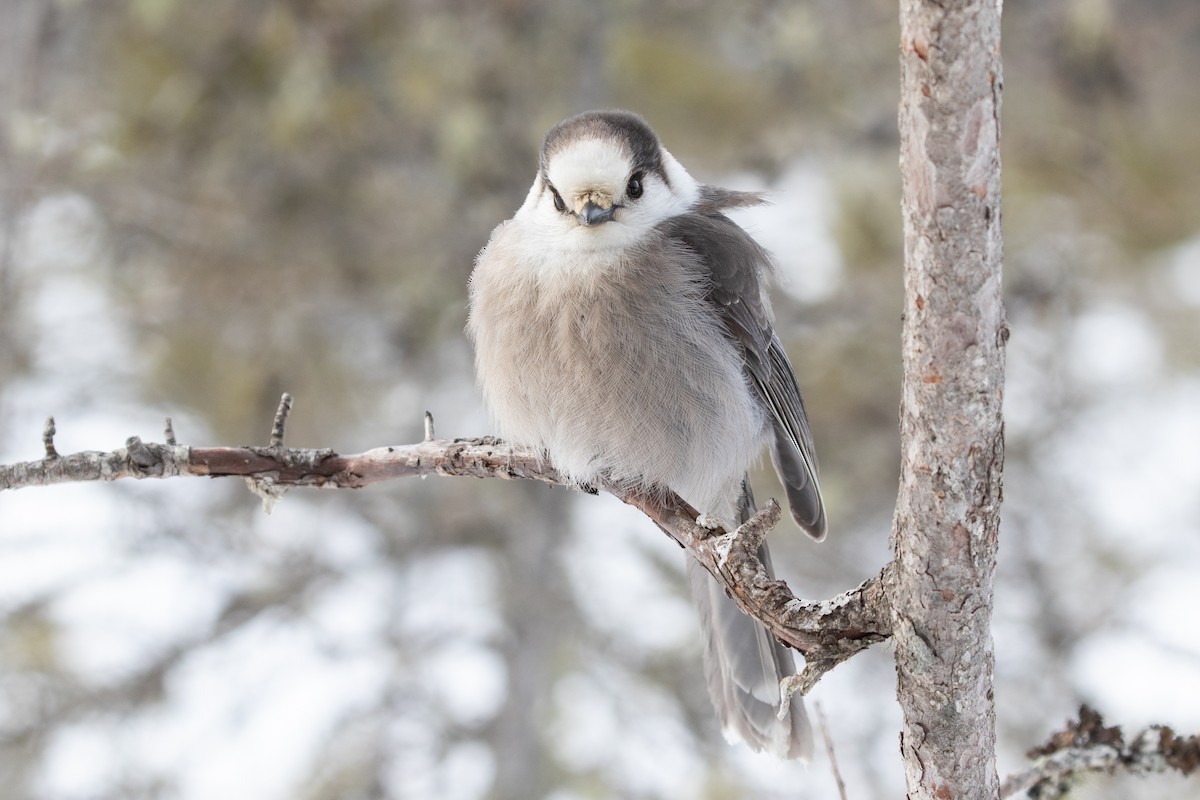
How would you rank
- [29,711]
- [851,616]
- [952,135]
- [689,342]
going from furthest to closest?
[29,711]
[689,342]
[851,616]
[952,135]

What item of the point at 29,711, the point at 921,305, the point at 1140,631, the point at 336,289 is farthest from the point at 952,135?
the point at 29,711

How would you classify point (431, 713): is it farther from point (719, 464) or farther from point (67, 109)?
point (67, 109)

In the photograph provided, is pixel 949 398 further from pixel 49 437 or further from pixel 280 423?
pixel 49 437

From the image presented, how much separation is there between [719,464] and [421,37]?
2.25 metres

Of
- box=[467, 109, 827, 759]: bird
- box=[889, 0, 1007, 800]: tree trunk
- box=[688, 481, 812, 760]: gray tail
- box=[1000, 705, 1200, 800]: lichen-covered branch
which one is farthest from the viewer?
box=[688, 481, 812, 760]: gray tail

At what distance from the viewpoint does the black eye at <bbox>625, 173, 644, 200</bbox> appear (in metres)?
2.51

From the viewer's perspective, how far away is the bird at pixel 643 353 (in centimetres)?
236

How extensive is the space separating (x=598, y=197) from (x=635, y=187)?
0.46 ft

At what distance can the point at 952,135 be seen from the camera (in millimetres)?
1186

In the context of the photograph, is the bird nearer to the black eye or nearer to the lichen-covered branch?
the black eye

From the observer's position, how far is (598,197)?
2424 mm

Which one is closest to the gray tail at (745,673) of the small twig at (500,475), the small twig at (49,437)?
the small twig at (500,475)

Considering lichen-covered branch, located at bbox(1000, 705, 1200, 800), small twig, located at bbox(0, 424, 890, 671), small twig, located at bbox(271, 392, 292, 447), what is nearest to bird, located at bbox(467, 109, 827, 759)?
small twig, located at bbox(0, 424, 890, 671)

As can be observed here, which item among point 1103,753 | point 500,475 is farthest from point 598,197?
point 1103,753
